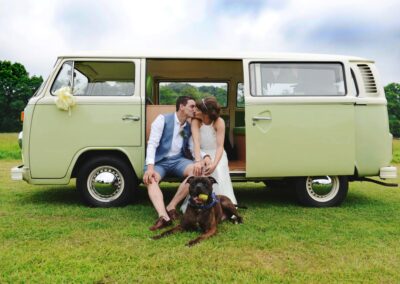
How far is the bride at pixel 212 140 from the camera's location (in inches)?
210

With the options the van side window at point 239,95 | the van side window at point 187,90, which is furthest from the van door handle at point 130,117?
the van side window at point 239,95

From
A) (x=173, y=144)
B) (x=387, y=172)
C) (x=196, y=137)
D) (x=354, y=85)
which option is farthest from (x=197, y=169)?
(x=387, y=172)

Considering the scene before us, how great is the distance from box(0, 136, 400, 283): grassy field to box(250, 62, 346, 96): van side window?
165cm

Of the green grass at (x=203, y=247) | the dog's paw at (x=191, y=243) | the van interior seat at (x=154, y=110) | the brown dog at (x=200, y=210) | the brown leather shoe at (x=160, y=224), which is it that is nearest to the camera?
the green grass at (x=203, y=247)

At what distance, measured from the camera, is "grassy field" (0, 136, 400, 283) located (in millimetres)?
3330

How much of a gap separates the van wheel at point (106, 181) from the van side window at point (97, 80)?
3.02ft

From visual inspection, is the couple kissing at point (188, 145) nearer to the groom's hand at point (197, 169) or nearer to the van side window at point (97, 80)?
the groom's hand at point (197, 169)

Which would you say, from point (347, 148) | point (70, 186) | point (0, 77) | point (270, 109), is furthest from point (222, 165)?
point (0, 77)

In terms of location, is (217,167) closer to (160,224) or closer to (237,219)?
(237,219)

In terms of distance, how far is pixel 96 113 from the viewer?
5.66 meters

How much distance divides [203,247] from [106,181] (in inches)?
89.6

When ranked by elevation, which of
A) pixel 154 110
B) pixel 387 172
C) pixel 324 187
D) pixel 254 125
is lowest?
pixel 324 187

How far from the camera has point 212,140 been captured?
18.7 feet

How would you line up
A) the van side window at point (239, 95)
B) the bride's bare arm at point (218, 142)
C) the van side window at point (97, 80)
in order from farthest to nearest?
the van side window at point (239, 95) < the van side window at point (97, 80) < the bride's bare arm at point (218, 142)
